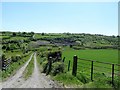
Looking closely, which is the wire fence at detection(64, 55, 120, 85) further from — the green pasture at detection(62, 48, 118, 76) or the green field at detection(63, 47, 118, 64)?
the green field at detection(63, 47, 118, 64)

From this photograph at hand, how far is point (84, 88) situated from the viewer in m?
11.2

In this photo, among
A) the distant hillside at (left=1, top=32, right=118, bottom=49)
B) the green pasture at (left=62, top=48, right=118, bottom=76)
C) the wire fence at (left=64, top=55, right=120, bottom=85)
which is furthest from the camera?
the distant hillside at (left=1, top=32, right=118, bottom=49)

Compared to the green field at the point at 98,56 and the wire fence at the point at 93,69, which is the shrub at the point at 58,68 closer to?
the wire fence at the point at 93,69

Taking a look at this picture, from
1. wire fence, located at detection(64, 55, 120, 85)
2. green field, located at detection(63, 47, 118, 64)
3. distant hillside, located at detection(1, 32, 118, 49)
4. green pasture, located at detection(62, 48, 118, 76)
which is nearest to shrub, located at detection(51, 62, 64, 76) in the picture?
wire fence, located at detection(64, 55, 120, 85)

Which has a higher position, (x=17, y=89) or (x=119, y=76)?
(x=119, y=76)

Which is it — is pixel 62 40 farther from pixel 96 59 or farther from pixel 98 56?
pixel 96 59

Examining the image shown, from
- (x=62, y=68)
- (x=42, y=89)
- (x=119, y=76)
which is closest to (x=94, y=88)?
(x=119, y=76)

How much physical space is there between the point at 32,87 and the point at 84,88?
358 cm

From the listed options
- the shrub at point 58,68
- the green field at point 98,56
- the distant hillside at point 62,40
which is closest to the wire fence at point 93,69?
the shrub at point 58,68

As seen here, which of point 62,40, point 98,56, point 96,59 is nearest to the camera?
point 96,59

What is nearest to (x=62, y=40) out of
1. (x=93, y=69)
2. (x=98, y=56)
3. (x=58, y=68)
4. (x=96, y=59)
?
(x=98, y=56)

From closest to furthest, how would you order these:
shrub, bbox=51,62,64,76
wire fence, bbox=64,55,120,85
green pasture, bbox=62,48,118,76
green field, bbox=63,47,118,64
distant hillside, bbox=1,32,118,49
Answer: wire fence, bbox=64,55,120,85 → shrub, bbox=51,62,64,76 → green pasture, bbox=62,48,118,76 → green field, bbox=63,47,118,64 → distant hillside, bbox=1,32,118,49

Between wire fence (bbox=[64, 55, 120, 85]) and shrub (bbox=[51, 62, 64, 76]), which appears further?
shrub (bbox=[51, 62, 64, 76])

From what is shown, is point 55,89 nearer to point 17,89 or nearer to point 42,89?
point 42,89
